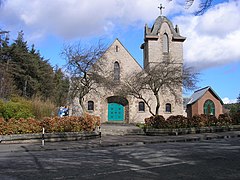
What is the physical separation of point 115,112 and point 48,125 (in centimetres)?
1871

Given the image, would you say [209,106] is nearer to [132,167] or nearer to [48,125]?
[48,125]

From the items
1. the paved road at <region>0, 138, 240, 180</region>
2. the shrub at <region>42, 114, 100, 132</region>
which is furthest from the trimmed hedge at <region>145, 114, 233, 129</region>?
the paved road at <region>0, 138, 240, 180</region>

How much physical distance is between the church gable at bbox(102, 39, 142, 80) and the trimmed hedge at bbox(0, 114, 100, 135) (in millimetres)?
16730

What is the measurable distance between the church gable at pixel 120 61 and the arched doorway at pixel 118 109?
2.84 m

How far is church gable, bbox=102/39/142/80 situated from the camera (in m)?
35.0

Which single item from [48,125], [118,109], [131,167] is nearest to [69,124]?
[48,125]

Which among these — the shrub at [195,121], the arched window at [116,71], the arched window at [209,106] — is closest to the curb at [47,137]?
the shrub at [195,121]

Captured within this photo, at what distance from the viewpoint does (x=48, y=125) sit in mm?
16500

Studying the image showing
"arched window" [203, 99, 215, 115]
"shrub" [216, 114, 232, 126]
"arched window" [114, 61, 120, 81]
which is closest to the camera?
"shrub" [216, 114, 232, 126]

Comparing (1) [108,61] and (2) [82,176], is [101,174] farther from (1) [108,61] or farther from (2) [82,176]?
(1) [108,61]

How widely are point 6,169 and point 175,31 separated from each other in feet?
120

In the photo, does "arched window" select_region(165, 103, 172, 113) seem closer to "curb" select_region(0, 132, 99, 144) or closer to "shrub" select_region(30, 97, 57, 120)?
"shrub" select_region(30, 97, 57, 120)

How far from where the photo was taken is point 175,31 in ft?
133

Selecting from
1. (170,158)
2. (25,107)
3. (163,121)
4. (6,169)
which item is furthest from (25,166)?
(163,121)
